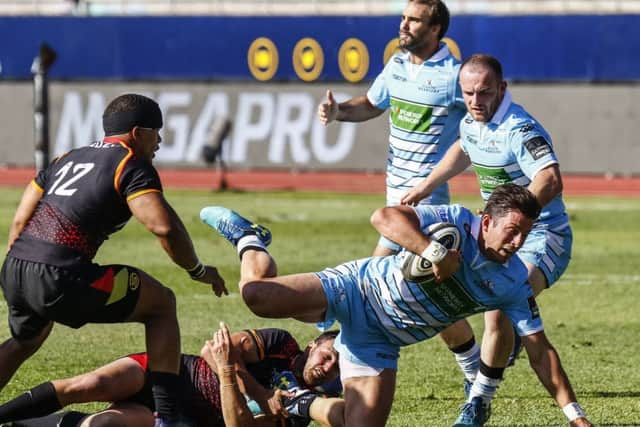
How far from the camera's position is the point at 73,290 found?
7.16 m

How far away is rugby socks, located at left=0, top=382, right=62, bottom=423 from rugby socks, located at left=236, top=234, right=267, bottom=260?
4.28ft

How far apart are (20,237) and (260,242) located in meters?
1.39

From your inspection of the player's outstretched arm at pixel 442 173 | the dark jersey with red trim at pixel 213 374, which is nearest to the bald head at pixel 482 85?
the player's outstretched arm at pixel 442 173

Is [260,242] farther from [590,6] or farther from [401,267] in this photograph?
[590,6]

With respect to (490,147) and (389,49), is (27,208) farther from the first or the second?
(389,49)

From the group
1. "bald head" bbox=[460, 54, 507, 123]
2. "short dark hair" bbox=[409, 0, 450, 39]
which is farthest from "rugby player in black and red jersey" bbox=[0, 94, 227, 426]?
"short dark hair" bbox=[409, 0, 450, 39]

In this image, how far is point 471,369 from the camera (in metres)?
9.40

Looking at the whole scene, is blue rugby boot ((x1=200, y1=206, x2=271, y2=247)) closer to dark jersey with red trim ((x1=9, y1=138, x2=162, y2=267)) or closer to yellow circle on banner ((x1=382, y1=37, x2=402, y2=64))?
dark jersey with red trim ((x1=9, y1=138, x2=162, y2=267))

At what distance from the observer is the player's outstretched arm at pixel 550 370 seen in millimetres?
7352

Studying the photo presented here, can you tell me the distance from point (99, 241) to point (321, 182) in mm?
18607

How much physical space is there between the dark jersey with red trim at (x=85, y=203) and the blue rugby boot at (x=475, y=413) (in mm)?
2252

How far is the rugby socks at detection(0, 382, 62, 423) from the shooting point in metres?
7.52

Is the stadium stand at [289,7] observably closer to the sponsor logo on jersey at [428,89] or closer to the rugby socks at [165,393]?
the sponsor logo on jersey at [428,89]

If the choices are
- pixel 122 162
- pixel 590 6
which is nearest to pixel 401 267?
pixel 122 162
